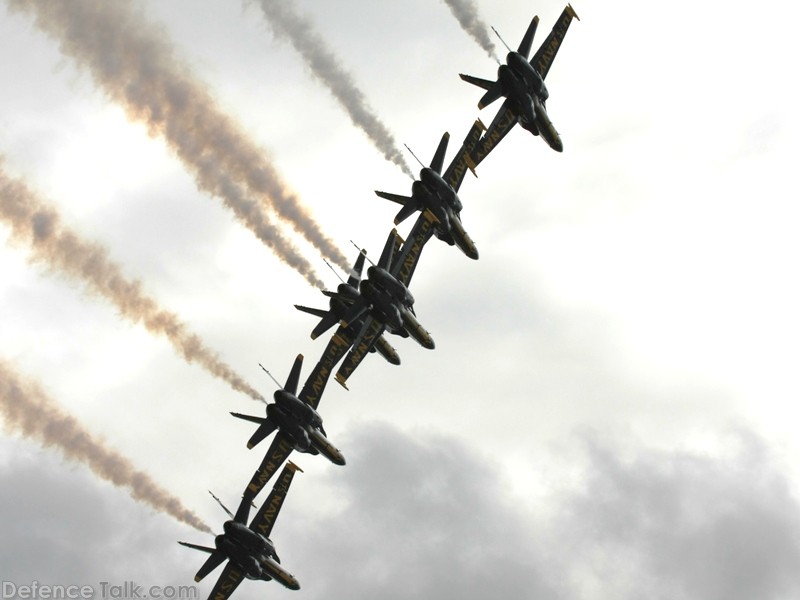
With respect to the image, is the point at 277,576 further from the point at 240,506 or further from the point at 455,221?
the point at 455,221

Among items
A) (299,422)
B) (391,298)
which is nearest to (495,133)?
(391,298)

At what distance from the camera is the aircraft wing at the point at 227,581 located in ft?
270

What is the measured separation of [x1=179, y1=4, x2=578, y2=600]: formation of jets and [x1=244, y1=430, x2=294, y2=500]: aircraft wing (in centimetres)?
6

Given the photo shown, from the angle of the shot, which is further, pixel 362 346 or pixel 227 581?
pixel 362 346

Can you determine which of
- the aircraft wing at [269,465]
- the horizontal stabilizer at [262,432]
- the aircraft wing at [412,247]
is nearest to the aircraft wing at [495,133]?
the aircraft wing at [412,247]

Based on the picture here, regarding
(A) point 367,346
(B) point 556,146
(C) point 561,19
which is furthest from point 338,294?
(C) point 561,19

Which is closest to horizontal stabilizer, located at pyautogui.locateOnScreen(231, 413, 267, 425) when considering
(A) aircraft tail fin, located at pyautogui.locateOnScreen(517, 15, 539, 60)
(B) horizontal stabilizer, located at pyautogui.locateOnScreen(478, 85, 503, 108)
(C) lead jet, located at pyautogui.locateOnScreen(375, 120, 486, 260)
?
(C) lead jet, located at pyautogui.locateOnScreen(375, 120, 486, 260)

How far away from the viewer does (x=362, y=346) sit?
83438mm

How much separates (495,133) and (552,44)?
20.9 feet

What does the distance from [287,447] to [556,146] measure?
24.9 metres

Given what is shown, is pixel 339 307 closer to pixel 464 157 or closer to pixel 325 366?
pixel 325 366

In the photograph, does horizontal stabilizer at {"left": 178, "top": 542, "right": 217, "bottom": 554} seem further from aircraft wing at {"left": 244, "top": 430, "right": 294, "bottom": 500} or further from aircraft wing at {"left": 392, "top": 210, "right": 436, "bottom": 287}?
aircraft wing at {"left": 392, "top": 210, "right": 436, "bottom": 287}

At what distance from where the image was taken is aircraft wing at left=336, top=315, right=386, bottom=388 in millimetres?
82188

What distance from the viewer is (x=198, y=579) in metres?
81.2
